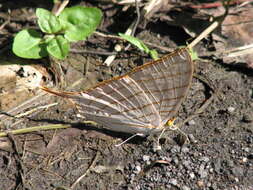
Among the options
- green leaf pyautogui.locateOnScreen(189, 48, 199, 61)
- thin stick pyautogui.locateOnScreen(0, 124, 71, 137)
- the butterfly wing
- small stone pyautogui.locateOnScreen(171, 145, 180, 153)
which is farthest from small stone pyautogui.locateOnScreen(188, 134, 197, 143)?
thin stick pyautogui.locateOnScreen(0, 124, 71, 137)

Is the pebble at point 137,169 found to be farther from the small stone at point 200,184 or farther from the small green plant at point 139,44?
the small green plant at point 139,44

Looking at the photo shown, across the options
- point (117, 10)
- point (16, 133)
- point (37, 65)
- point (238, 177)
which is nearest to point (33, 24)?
point (37, 65)

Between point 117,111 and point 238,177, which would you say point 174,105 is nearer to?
point 117,111

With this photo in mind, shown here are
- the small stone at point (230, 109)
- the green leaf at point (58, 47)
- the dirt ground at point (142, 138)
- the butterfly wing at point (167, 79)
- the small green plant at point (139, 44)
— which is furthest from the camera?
the small green plant at point (139, 44)

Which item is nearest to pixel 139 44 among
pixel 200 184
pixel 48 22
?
pixel 48 22

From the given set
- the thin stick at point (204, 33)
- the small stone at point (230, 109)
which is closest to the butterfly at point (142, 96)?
the small stone at point (230, 109)

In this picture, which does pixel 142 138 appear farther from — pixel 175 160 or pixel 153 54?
pixel 153 54
